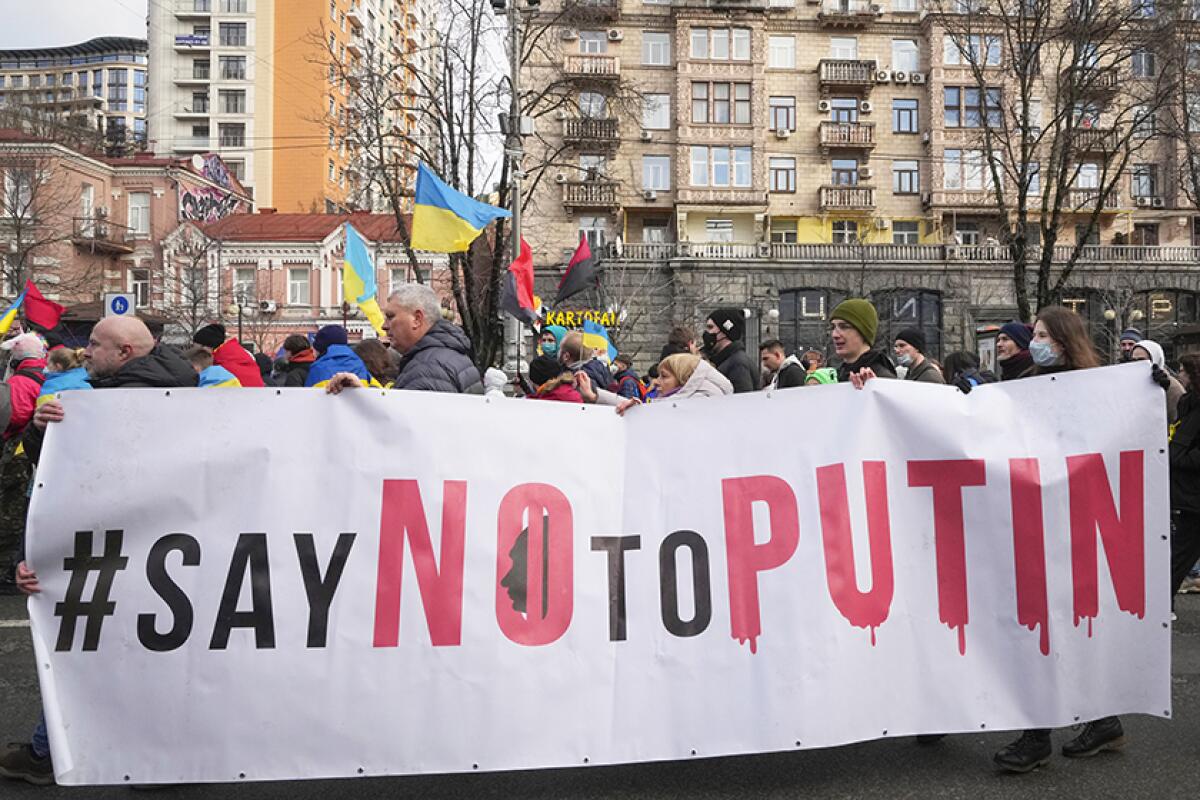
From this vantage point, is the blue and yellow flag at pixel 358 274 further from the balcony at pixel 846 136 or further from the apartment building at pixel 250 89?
the apartment building at pixel 250 89

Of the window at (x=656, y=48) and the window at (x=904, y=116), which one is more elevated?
the window at (x=656, y=48)

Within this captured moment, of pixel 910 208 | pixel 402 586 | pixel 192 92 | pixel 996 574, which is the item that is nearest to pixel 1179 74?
pixel 910 208

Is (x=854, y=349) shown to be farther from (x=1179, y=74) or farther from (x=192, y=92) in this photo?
(x=192, y=92)

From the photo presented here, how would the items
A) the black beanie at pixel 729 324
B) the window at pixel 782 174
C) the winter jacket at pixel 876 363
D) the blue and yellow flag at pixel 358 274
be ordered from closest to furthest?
the winter jacket at pixel 876 363
the black beanie at pixel 729 324
the blue and yellow flag at pixel 358 274
the window at pixel 782 174

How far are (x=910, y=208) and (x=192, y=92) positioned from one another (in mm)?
55103

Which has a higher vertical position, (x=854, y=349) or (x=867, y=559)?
(x=854, y=349)

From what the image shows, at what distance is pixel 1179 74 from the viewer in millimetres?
24281

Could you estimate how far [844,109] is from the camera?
45812 mm

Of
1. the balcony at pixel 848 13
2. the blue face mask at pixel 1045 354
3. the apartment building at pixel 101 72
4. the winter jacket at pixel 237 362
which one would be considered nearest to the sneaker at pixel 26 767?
the winter jacket at pixel 237 362

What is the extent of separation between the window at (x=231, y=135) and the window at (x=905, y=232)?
49.3 meters

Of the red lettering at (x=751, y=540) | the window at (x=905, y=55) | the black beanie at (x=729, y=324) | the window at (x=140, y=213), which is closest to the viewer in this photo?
the red lettering at (x=751, y=540)

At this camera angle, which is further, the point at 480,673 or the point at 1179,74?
the point at 1179,74

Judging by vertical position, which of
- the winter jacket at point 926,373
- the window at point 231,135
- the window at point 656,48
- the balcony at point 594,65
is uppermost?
the window at point 231,135

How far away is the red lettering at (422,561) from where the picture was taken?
3.96m
